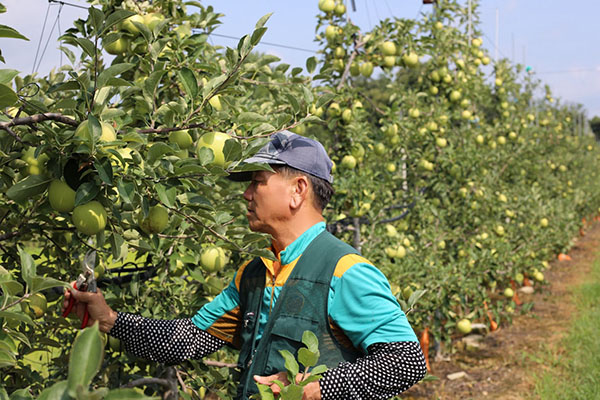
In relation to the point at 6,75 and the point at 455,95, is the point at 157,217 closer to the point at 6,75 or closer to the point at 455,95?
the point at 6,75

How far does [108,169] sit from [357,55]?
2.82 metres

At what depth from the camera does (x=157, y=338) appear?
1635mm

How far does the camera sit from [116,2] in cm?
189

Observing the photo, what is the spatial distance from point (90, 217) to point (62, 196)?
0.23 feet

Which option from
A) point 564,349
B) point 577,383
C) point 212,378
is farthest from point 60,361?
point 564,349

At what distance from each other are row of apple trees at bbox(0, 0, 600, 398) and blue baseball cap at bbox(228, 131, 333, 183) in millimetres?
59

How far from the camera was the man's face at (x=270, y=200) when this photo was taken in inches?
58.8

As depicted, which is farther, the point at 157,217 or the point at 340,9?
the point at 340,9

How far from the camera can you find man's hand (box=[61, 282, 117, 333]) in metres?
1.50

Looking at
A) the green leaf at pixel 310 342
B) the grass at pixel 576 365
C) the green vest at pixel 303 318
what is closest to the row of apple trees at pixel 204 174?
the green vest at pixel 303 318

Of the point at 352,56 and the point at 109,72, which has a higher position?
the point at 352,56

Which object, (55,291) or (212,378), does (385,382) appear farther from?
(55,291)

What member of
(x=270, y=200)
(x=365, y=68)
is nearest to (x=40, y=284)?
(x=270, y=200)

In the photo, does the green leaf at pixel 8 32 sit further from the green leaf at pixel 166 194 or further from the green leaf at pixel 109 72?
the green leaf at pixel 166 194
